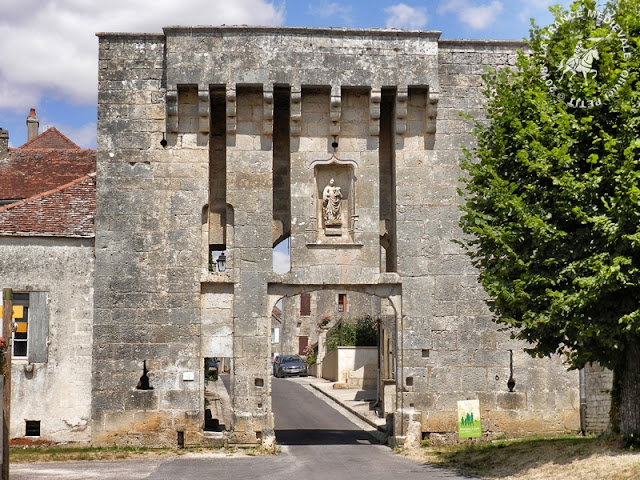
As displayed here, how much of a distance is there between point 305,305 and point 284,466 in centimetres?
4422

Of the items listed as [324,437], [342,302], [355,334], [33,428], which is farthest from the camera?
[342,302]

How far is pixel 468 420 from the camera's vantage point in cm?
1553

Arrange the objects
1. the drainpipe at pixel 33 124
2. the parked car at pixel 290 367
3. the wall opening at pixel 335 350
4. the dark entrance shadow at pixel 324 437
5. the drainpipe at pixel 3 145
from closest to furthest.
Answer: the dark entrance shadow at pixel 324 437, the wall opening at pixel 335 350, the drainpipe at pixel 3 145, the drainpipe at pixel 33 124, the parked car at pixel 290 367

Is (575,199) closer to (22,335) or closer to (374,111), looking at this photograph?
(374,111)

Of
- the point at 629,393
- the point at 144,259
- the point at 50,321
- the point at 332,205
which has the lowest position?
the point at 629,393

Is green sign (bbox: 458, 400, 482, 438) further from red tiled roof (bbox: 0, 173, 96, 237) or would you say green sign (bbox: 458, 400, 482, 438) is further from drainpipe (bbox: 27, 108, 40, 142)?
drainpipe (bbox: 27, 108, 40, 142)

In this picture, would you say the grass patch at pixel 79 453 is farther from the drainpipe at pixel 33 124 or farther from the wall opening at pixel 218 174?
the drainpipe at pixel 33 124

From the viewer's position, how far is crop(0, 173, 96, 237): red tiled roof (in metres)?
16.7

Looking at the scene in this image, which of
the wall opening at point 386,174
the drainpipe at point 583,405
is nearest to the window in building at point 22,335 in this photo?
the wall opening at point 386,174

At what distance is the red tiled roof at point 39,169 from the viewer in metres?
22.1

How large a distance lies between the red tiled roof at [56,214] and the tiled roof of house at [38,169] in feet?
13.3

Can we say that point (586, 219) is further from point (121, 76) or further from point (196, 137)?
point (121, 76)

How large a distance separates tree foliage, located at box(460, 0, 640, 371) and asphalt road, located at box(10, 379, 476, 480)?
283 centimetres

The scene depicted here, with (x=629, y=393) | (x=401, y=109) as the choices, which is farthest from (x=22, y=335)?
(x=629, y=393)
